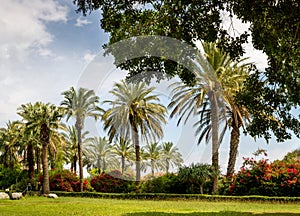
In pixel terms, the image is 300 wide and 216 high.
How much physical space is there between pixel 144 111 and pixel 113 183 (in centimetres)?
786

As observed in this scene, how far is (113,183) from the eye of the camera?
3947 centimetres

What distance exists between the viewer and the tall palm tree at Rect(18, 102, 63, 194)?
37.4m

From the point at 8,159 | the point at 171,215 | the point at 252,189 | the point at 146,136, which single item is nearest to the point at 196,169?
the point at 252,189

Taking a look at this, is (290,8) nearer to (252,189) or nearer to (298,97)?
(298,97)

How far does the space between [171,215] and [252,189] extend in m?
15.0

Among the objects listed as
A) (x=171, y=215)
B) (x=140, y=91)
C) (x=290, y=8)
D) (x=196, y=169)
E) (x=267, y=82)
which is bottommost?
(x=171, y=215)

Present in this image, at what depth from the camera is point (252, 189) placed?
2834 cm

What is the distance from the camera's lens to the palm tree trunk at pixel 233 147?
108ft

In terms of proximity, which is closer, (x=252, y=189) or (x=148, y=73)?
(x=148, y=73)

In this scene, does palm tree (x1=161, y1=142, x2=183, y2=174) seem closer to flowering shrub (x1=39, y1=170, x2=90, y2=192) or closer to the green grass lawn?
flowering shrub (x1=39, y1=170, x2=90, y2=192)

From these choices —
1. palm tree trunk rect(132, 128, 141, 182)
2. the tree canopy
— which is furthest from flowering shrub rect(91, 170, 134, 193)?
the tree canopy

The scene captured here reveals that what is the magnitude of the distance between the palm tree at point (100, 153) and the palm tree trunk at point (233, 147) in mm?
Result: 24145

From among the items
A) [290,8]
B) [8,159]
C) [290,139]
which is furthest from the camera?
[8,159]

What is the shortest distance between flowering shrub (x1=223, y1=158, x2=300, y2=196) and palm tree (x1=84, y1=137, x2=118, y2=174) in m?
27.2
